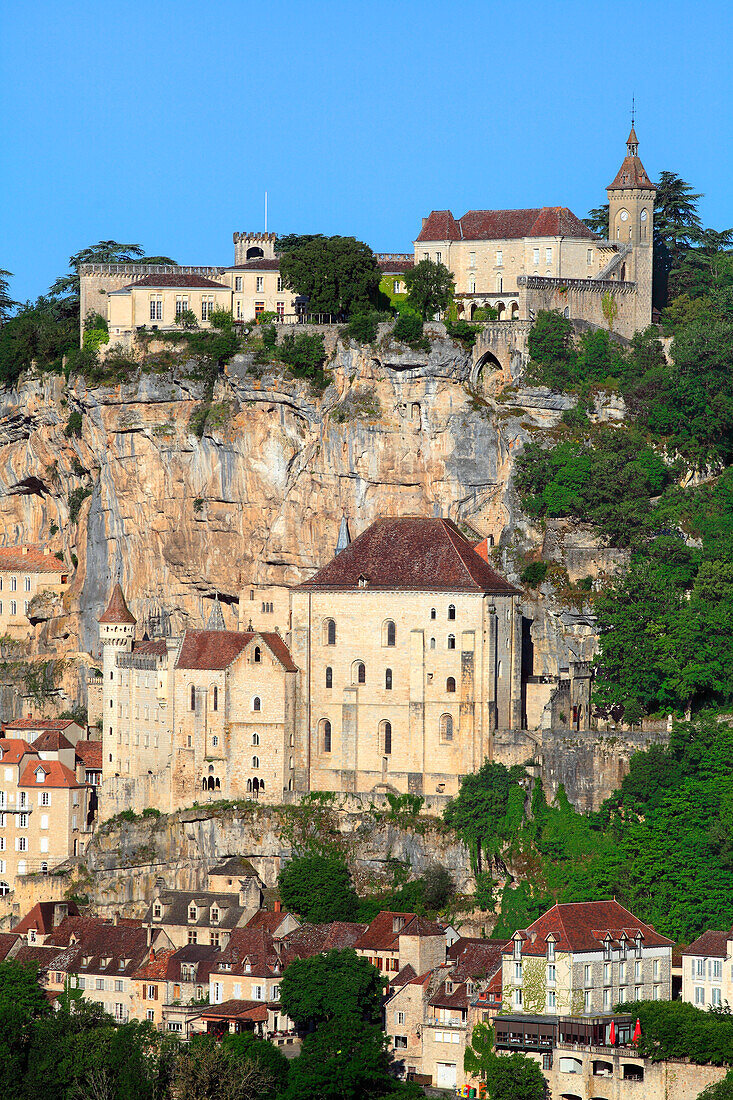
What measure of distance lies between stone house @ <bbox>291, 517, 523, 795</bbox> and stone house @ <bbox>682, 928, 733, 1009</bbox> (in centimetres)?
1473

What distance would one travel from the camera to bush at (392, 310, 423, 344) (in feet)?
394

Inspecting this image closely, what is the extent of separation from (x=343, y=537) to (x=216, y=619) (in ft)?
27.3

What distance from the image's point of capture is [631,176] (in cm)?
12888

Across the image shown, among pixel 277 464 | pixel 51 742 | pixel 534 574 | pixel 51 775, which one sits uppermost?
pixel 277 464

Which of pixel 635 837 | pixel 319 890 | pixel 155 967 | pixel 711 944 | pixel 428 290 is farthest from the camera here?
pixel 428 290

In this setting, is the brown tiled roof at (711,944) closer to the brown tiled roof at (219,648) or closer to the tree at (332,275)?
the brown tiled roof at (219,648)

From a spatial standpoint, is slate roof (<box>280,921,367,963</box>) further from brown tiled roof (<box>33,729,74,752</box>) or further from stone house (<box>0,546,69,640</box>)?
stone house (<box>0,546,69,640</box>)

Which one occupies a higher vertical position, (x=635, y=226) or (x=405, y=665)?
(x=635, y=226)

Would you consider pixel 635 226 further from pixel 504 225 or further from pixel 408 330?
pixel 408 330

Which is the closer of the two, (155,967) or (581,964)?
(581,964)

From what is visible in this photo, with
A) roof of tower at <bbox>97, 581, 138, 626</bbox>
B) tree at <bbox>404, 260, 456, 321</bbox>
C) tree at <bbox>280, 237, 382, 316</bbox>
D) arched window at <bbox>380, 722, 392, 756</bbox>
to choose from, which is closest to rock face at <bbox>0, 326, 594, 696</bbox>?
roof of tower at <bbox>97, 581, 138, 626</bbox>

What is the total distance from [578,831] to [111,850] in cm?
2089

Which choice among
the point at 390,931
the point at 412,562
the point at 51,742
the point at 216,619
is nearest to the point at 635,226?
the point at 412,562

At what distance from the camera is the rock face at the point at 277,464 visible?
4683 inches
